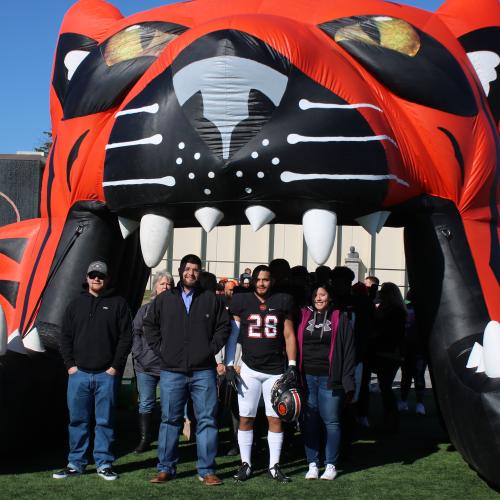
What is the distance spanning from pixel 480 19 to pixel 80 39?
2741 millimetres

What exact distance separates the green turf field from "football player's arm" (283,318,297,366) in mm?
769

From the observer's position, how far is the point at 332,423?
18.3 feet

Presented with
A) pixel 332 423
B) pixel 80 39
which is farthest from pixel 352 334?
pixel 80 39

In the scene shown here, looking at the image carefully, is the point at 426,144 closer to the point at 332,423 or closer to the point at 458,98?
the point at 458,98

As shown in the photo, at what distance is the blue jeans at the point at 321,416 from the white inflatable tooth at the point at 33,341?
1.72m

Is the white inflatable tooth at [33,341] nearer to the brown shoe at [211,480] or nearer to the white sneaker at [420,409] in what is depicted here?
the brown shoe at [211,480]

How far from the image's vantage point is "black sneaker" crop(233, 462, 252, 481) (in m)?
5.43

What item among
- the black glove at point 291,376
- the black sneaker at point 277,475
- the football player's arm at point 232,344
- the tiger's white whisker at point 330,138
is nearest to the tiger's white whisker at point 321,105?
the tiger's white whisker at point 330,138

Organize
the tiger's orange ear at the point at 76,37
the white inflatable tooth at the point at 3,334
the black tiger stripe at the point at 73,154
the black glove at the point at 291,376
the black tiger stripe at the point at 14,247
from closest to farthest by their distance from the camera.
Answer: the white inflatable tooth at the point at 3,334, the black glove at the point at 291,376, the black tiger stripe at the point at 73,154, the black tiger stripe at the point at 14,247, the tiger's orange ear at the point at 76,37

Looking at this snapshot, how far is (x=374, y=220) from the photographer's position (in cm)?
512

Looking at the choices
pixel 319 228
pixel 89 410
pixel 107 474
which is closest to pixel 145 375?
pixel 89 410

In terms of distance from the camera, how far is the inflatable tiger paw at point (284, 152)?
4766mm

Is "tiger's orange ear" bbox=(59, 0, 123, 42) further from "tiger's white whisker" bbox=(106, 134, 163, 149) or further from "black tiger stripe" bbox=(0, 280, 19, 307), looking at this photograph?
"black tiger stripe" bbox=(0, 280, 19, 307)

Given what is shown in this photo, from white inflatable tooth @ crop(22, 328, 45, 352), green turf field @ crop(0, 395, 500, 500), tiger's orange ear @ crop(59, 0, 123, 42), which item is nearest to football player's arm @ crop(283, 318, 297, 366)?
green turf field @ crop(0, 395, 500, 500)
